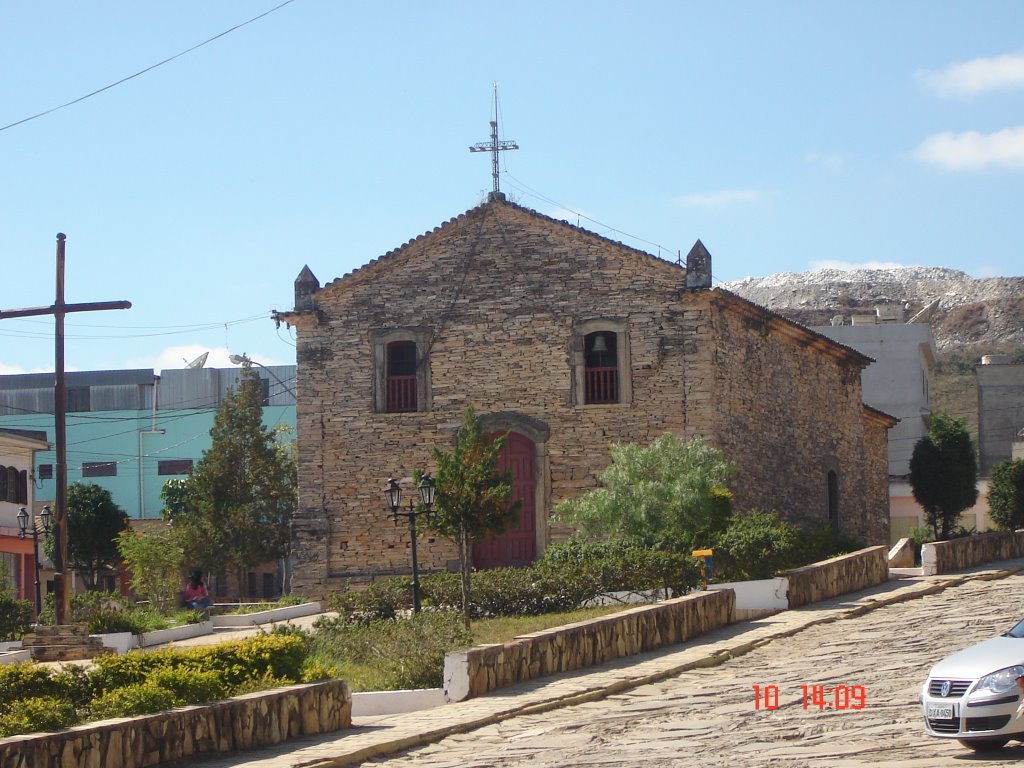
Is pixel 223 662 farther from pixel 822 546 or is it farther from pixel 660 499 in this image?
pixel 822 546

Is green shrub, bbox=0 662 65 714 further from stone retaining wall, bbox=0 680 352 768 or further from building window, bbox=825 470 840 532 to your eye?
building window, bbox=825 470 840 532

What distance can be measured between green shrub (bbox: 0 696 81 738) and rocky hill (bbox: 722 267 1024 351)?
312 feet

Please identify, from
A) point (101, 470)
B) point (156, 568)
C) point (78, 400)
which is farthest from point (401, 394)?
point (78, 400)

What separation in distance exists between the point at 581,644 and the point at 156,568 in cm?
1805

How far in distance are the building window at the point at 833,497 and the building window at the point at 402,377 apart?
12372 millimetres

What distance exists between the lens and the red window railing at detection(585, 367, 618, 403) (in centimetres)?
3266

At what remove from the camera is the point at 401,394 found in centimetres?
3338

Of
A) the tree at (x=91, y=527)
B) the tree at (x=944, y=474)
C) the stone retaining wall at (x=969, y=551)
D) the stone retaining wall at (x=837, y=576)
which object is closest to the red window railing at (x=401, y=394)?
the stone retaining wall at (x=837, y=576)

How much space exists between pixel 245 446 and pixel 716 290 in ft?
60.6

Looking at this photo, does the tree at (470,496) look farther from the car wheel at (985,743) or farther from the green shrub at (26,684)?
the car wheel at (985,743)

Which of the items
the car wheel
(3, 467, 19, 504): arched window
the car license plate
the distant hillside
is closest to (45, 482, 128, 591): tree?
(3, 467, 19, 504): arched window

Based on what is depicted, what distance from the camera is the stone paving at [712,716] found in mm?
12258

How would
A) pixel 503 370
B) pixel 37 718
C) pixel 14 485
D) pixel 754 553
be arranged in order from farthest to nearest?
pixel 14 485, pixel 503 370, pixel 754 553, pixel 37 718

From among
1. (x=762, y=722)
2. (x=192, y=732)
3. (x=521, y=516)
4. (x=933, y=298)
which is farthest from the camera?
(x=933, y=298)
